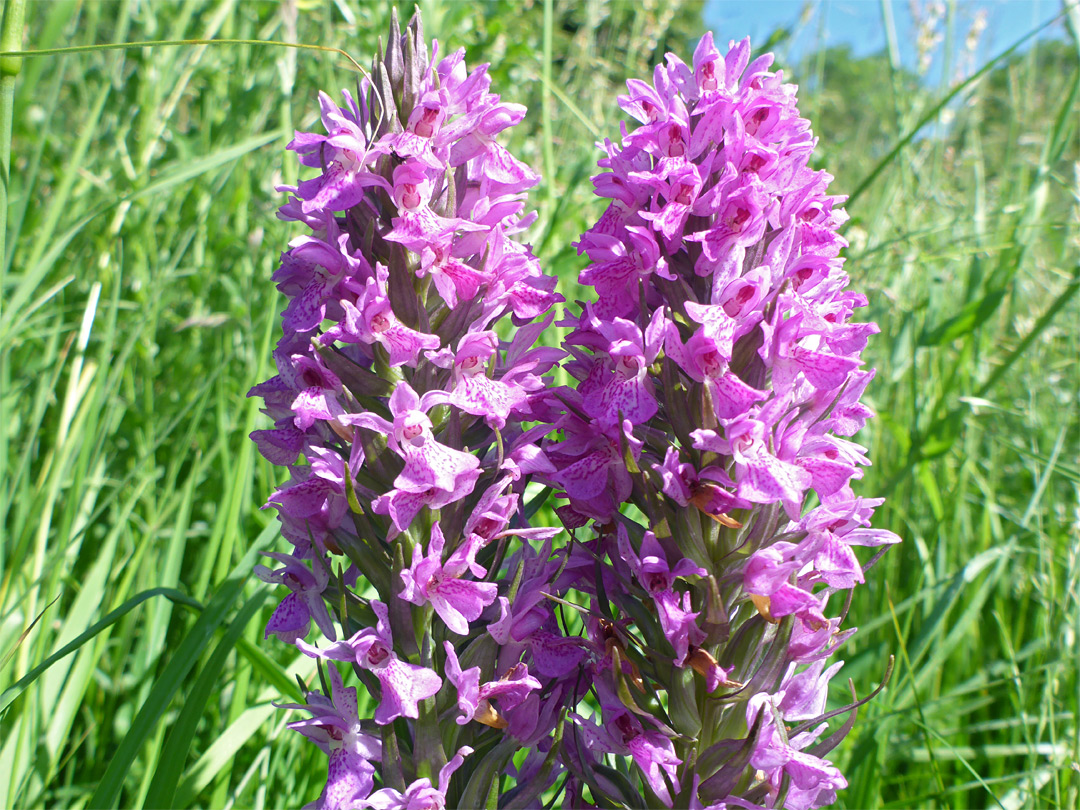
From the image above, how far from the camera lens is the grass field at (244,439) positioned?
169cm

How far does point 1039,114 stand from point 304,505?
7.29m

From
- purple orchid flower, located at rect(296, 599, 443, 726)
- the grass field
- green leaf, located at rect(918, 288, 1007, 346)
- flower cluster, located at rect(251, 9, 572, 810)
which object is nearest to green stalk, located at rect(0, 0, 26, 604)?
the grass field

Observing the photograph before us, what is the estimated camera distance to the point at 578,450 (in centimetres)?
115

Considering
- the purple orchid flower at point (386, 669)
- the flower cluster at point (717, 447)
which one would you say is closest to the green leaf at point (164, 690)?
the purple orchid flower at point (386, 669)

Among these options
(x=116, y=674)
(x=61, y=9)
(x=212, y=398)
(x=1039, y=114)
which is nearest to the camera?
(x=61, y=9)

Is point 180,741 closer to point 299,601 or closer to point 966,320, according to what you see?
point 299,601

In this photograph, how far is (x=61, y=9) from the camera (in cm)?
152

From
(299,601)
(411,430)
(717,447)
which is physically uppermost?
(717,447)

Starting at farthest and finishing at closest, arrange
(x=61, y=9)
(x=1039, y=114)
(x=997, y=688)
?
1. (x=1039, y=114)
2. (x=997, y=688)
3. (x=61, y=9)

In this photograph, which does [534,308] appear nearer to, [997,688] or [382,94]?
[382,94]

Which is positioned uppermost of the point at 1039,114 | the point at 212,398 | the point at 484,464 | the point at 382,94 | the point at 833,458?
the point at 1039,114

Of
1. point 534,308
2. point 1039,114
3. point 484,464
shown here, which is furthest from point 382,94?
point 1039,114

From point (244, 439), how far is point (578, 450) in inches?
43.4

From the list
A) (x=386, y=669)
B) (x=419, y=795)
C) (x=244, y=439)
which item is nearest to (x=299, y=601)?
(x=386, y=669)
